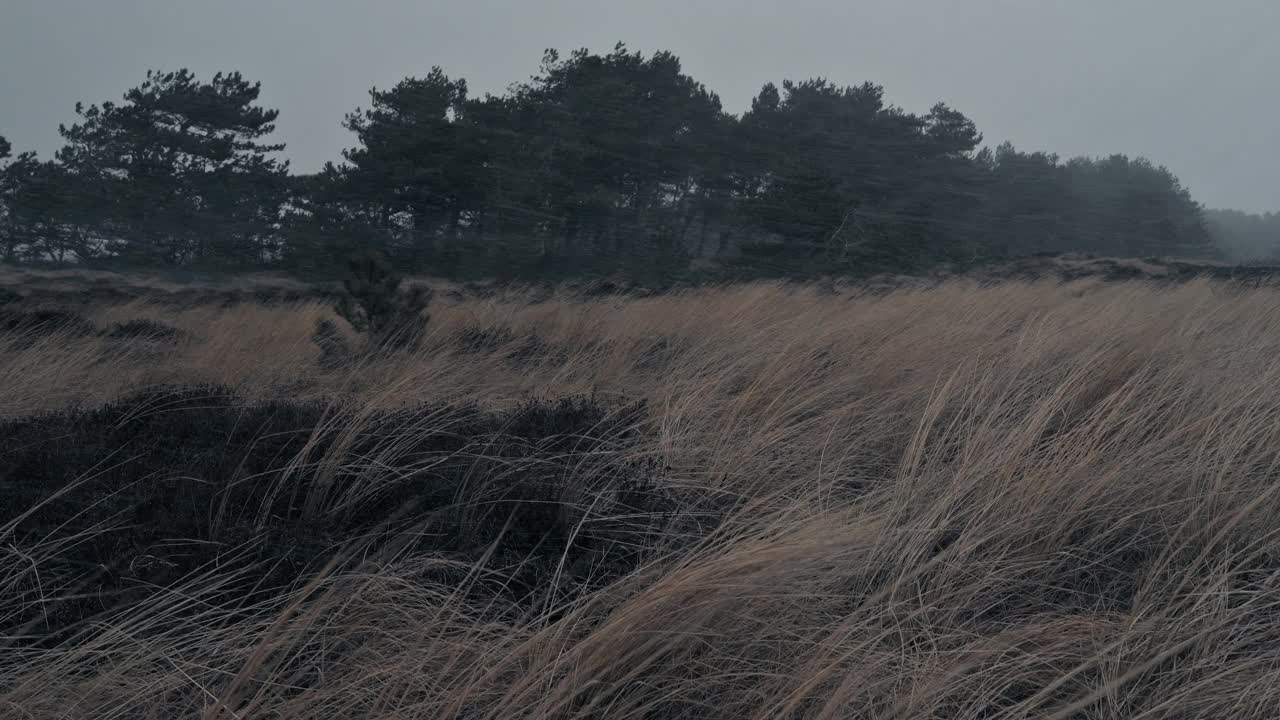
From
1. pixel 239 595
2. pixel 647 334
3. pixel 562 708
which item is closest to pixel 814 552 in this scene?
pixel 562 708

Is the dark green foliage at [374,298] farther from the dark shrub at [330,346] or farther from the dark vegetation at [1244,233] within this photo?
the dark vegetation at [1244,233]

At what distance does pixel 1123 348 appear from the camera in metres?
3.96

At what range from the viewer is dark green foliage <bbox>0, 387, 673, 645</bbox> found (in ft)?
6.89

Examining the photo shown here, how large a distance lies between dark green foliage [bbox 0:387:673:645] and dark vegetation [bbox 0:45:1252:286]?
17308mm

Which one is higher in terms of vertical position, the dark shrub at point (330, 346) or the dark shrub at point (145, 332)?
the dark shrub at point (330, 346)

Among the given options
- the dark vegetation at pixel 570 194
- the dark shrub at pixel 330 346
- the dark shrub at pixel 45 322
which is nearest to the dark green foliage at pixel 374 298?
the dark shrub at pixel 330 346

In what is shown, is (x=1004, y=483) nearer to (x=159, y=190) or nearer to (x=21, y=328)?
(x=21, y=328)

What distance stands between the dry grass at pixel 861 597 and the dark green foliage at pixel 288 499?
108mm

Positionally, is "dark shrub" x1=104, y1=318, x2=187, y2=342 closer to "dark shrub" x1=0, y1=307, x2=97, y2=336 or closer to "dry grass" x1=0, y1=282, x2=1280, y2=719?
"dark shrub" x1=0, y1=307, x2=97, y2=336

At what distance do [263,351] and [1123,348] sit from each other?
5819 mm

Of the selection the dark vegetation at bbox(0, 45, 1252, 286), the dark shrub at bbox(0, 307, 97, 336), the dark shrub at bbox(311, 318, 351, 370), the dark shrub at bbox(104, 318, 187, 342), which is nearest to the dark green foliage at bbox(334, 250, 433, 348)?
the dark shrub at bbox(311, 318, 351, 370)

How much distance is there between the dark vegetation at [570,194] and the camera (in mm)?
22094

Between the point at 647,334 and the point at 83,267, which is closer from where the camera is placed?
the point at 647,334

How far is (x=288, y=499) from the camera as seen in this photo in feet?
8.84
